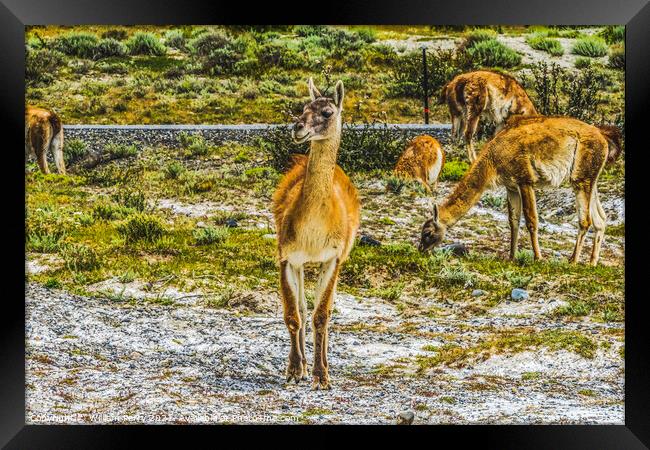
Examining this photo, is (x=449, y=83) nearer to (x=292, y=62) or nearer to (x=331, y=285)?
(x=292, y=62)

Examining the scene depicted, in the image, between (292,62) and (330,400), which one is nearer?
(330,400)

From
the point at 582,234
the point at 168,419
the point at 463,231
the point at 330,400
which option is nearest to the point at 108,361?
the point at 168,419

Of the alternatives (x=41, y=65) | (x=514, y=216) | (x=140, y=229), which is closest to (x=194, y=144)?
(x=140, y=229)

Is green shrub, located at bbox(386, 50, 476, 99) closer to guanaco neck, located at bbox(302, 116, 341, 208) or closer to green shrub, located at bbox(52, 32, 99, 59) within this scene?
guanaco neck, located at bbox(302, 116, 341, 208)

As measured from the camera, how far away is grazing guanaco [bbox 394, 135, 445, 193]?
13.2 meters

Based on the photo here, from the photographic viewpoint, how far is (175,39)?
43.0 feet

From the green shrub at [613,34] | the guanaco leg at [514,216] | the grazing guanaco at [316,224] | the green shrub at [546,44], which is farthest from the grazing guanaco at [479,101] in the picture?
the grazing guanaco at [316,224]

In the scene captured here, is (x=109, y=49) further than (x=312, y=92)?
Yes

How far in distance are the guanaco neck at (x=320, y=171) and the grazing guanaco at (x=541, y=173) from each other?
1924 millimetres

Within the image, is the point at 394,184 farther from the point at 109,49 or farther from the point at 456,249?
the point at 109,49

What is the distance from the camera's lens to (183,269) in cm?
1291

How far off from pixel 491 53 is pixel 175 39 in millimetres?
3658

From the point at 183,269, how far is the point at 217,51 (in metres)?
2.56

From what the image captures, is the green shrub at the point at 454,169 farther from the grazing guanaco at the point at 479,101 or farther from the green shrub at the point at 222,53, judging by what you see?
the green shrub at the point at 222,53
